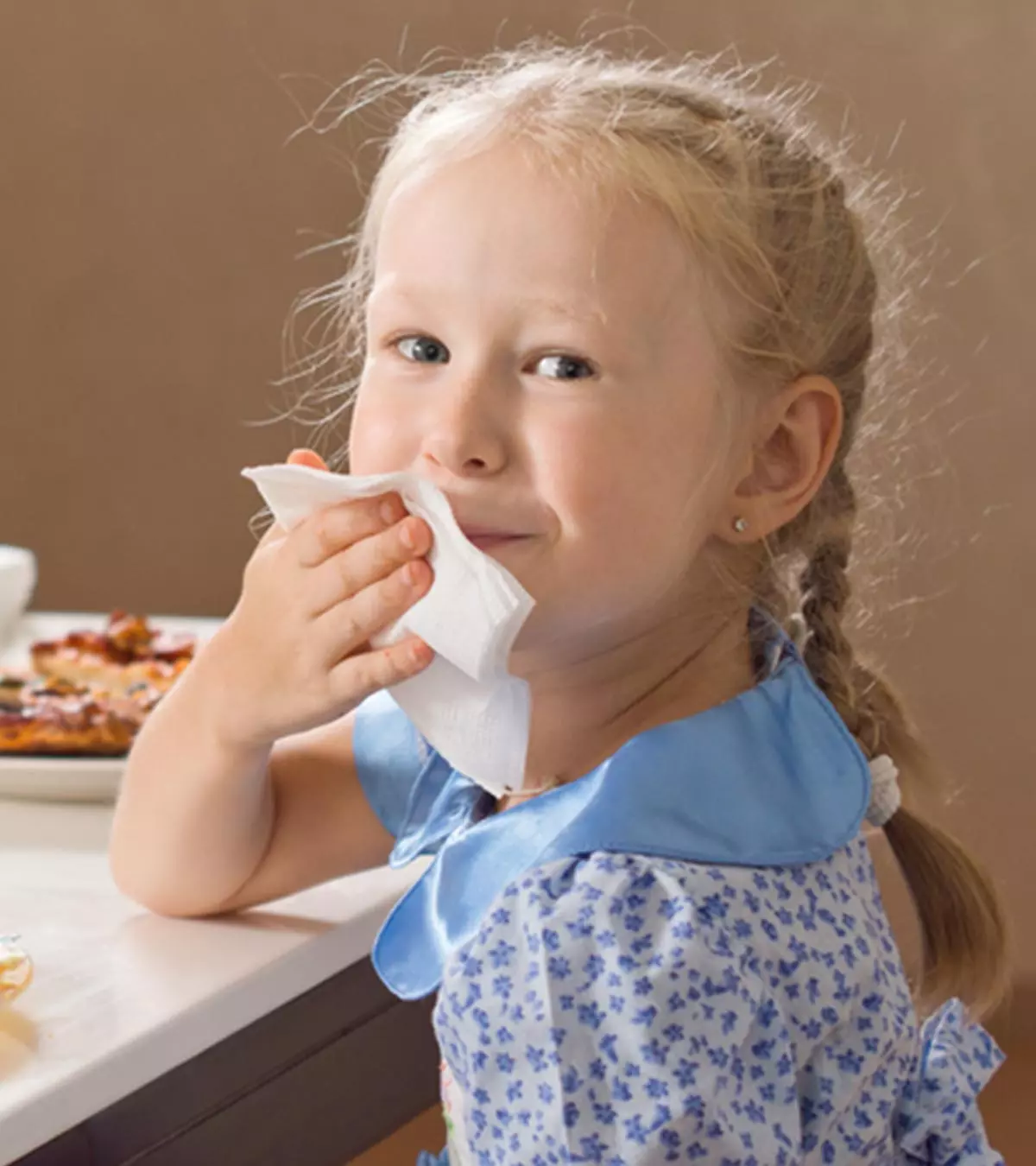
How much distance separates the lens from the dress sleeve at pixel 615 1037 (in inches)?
29.0

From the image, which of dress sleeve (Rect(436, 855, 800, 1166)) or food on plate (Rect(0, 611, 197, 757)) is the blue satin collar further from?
food on plate (Rect(0, 611, 197, 757))

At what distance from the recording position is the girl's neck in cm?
95

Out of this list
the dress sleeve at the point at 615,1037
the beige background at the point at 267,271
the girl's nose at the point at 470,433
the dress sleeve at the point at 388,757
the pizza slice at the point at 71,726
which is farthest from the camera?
the beige background at the point at 267,271

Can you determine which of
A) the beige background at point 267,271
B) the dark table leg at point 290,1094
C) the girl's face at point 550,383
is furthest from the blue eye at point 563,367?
the beige background at point 267,271

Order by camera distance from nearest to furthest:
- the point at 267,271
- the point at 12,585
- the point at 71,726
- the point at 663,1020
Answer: the point at 663,1020 < the point at 71,726 < the point at 12,585 < the point at 267,271

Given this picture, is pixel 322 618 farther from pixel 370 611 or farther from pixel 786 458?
pixel 786 458

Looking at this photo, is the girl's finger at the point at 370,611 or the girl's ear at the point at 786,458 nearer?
the girl's finger at the point at 370,611

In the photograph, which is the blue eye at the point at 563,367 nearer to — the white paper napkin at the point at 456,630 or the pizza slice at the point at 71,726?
the white paper napkin at the point at 456,630

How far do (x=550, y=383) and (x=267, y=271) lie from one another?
7.82ft

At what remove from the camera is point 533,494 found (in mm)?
851

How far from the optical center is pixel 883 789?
0.99 meters

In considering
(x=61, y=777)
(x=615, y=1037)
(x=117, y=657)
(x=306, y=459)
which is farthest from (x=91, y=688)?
(x=615, y=1037)

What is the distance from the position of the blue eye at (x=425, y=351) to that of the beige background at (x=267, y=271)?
6.67 ft

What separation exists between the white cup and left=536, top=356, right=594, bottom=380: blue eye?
2.72 ft
